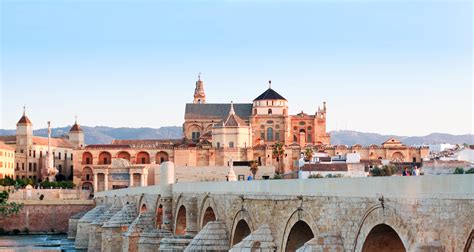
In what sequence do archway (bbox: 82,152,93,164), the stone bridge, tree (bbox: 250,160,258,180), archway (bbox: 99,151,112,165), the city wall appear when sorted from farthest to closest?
archway (bbox: 99,151,112,165) < archway (bbox: 82,152,93,164) < tree (bbox: 250,160,258,180) < the city wall < the stone bridge

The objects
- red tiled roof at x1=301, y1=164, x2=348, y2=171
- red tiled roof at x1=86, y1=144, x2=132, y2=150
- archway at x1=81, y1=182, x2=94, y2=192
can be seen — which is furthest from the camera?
red tiled roof at x1=86, y1=144, x2=132, y2=150

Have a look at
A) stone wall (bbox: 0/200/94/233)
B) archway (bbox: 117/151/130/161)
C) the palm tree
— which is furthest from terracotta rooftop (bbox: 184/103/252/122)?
stone wall (bbox: 0/200/94/233)

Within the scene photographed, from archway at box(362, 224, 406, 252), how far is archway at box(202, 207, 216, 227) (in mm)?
14373

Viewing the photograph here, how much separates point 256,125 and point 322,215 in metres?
83.5

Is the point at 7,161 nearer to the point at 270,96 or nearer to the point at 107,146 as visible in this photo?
the point at 107,146

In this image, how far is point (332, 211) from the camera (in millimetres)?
16094

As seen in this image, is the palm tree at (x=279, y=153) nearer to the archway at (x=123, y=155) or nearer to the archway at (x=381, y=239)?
the archway at (x=123, y=155)

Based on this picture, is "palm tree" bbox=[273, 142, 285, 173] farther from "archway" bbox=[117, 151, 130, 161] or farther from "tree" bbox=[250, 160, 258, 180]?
"archway" bbox=[117, 151, 130, 161]

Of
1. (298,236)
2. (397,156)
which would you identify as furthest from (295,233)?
(397,156)

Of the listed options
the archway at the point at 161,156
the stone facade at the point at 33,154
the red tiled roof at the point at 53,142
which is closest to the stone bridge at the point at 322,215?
the archway at the point at 161,156

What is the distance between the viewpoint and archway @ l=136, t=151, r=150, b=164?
9934 cm

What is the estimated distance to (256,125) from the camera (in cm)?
10006

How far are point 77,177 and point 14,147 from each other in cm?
1376

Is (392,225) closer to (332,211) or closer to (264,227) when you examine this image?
(332,211)
